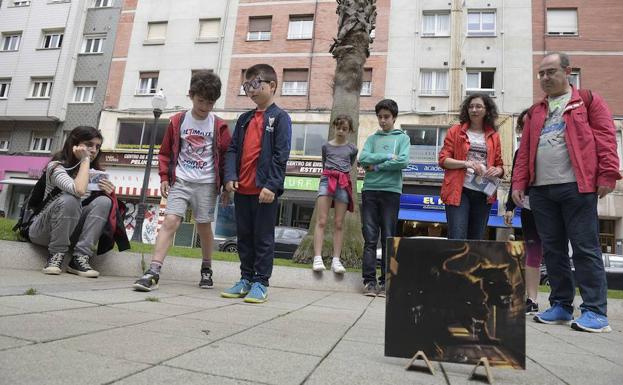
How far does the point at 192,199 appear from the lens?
13.0 feet

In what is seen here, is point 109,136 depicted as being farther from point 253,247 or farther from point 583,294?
point 583,294

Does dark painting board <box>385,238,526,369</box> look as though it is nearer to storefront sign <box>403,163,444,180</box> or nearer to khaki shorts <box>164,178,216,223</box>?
khaki shorts <box>164,178,216,223</box>

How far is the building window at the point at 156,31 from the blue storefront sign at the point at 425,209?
49.4 feet

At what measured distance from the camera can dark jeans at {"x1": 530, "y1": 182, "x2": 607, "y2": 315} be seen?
10.2ft

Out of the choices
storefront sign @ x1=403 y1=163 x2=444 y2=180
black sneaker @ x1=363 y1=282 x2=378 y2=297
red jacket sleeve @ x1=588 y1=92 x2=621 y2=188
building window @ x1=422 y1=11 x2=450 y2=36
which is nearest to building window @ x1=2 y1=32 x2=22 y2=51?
building window @ x1=422 y1=11 x2=450 y2=36

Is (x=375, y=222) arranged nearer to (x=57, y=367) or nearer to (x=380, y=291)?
(x=380, y=291)

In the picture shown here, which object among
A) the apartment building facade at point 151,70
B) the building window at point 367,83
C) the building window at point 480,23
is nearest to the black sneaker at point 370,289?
the building window at point 367,83

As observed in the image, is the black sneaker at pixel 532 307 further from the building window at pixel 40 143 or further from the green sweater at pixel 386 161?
the building window at pixel 40 143

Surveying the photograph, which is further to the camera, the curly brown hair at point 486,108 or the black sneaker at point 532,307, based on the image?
the curly brown hair at point 486,108

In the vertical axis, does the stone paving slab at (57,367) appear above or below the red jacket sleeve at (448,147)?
below

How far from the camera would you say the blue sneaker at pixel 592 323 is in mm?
2977

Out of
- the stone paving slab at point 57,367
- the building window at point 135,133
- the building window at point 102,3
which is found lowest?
the stone paving slab at point 57,367

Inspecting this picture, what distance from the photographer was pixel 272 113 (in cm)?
377

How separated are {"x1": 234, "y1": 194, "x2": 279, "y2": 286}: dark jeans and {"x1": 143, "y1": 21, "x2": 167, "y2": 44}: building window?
834 inches
